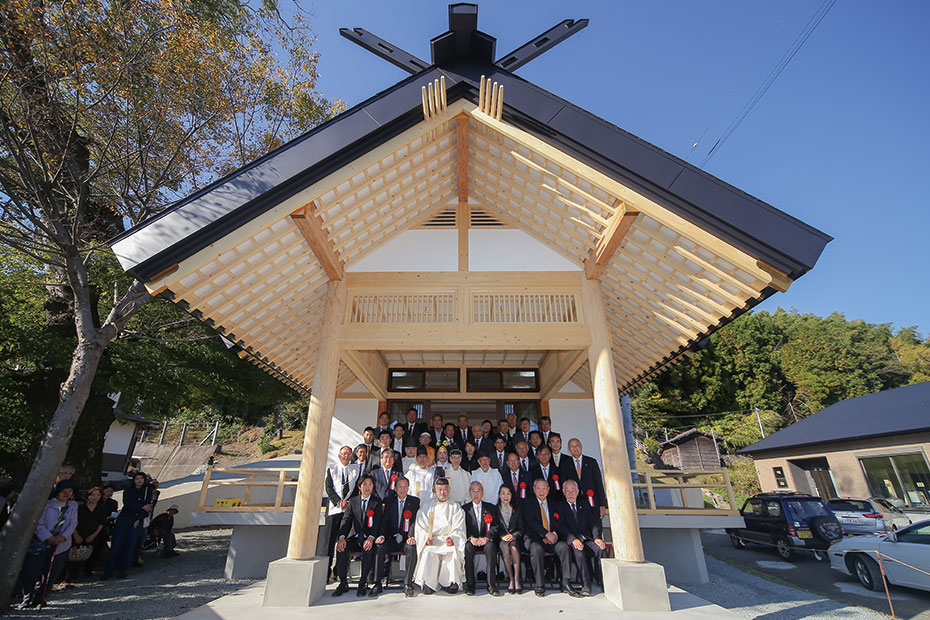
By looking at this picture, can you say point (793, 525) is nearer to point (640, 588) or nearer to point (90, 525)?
point (640, 588)

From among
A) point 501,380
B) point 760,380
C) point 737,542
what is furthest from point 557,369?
point 760,380

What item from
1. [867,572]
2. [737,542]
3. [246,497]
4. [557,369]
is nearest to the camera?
[246,497]

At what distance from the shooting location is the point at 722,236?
363 centimetres

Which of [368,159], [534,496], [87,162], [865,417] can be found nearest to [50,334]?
[87,162]

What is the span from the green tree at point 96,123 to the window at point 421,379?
13.9 feet

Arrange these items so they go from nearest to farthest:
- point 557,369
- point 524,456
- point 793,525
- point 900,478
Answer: point 524,456 < point 557,369 < point 793,525 < point 900,478

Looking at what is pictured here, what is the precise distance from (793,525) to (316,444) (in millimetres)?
10928

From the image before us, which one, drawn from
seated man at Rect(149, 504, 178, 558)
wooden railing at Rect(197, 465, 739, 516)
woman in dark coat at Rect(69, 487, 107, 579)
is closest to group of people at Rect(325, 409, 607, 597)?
wooden railing at Rect(197, 465, 739, 516)

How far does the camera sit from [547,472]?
5172 millimetres

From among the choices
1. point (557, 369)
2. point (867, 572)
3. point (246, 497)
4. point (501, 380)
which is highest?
point (501, 380)

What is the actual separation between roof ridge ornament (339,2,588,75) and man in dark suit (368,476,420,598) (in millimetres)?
4796

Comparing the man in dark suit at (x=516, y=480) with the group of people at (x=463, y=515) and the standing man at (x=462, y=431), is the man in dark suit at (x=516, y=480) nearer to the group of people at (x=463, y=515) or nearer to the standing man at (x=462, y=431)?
the group of people at (x=463, y=515)

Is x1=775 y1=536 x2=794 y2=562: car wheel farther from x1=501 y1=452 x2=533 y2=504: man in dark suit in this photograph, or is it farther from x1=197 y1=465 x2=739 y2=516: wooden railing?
x1=501 y1=452 x2=533 y2=504: man in dark suit

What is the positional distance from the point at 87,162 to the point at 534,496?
876 centimetres
